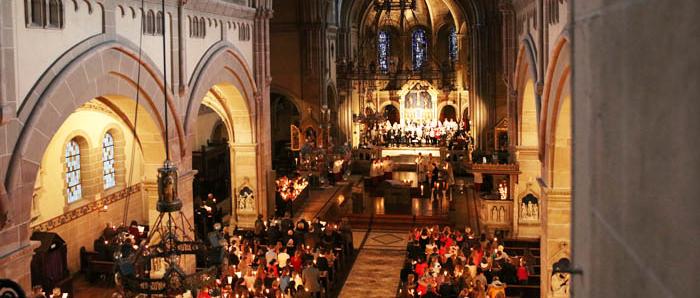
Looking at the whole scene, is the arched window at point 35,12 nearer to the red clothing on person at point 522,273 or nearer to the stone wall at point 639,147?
the stone wall at point 639,147

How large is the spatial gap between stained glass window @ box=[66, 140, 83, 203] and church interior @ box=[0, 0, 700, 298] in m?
0.09

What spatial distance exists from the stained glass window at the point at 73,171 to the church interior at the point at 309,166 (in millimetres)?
85

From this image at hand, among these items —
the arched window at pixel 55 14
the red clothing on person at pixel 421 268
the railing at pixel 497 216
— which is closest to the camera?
the arched window at pixel 55 14

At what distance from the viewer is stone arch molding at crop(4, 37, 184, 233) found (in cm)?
1181

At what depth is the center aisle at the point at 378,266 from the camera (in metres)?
19.9

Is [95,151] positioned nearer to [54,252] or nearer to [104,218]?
[104,218]

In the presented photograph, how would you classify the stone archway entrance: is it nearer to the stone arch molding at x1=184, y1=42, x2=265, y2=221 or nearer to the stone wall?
the stone arch molding at x1=184, y1=42, x2=265, y2=221

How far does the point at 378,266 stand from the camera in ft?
73.7

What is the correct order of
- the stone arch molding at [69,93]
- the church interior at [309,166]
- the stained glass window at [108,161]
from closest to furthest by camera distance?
the church interior at [309,166], the stone arch molding at [69,93], the stained glass window at [108,161]

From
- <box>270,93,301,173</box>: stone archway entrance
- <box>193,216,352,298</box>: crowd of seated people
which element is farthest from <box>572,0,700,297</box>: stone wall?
<box>270,93,301,173</box>: stone archway entrance

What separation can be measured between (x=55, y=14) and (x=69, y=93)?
1.46 metres

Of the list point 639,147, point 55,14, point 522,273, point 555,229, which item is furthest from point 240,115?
point 639,147

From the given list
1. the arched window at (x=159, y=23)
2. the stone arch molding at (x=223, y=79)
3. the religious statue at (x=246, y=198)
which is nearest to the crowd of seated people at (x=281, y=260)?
the religious statue at (x=246, y=198)

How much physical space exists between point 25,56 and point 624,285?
11148 mm
